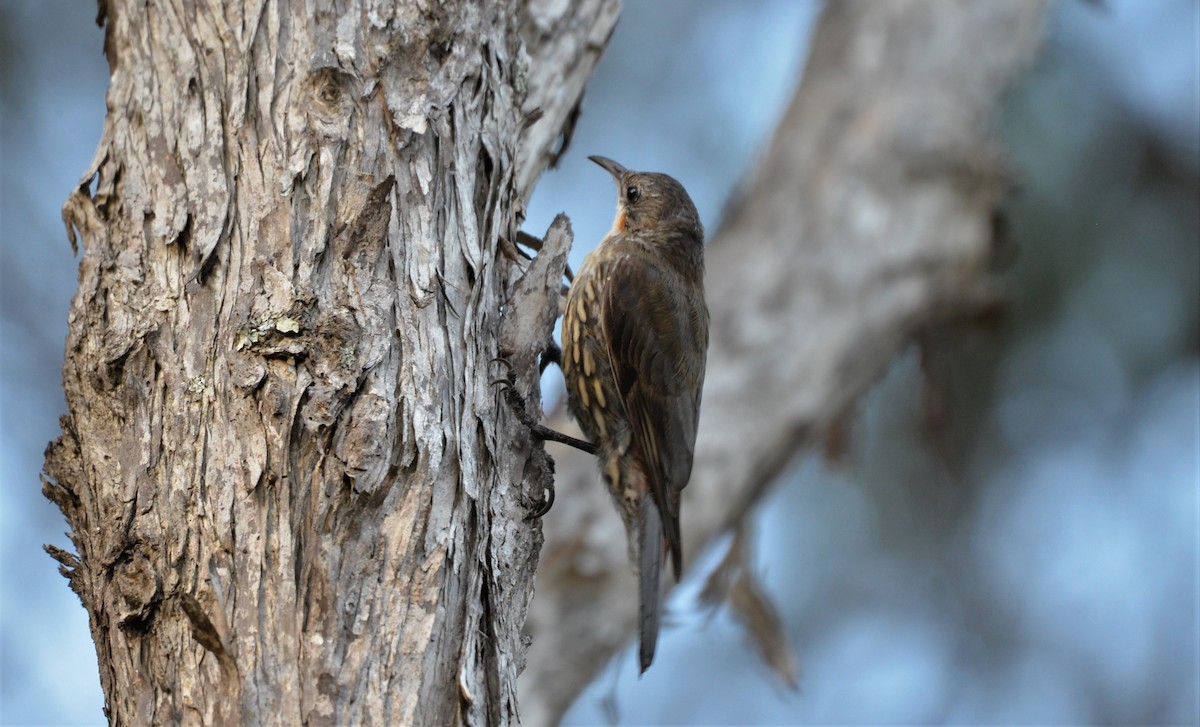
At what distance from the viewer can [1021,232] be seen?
7.17 meters

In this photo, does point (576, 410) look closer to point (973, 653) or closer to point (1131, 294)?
point (1131, 294)

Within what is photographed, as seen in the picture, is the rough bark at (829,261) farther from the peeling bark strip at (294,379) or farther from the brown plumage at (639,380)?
the peeling bark strip at (294,379)

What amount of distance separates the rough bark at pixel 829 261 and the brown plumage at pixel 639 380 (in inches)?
40.7

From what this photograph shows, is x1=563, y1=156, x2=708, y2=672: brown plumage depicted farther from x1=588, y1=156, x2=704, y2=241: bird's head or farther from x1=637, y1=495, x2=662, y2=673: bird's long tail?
x1=588, y1=156, x2=704, y2=241: bird's head

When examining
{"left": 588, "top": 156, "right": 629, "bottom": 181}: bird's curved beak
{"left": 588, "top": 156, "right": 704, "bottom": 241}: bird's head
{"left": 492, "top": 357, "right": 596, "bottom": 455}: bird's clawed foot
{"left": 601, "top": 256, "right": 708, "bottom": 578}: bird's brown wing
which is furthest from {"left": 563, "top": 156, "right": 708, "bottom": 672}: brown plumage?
{"left": 492, "top": 357, "right": 596, "bottom": 455}: bird's clawed foot

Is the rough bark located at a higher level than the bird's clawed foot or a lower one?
higher

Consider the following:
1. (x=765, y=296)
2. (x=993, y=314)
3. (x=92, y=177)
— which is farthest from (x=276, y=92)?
(x=993, y=314)

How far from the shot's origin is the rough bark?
473cm

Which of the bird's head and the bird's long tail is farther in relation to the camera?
A: the bird's head

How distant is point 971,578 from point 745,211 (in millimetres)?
4389

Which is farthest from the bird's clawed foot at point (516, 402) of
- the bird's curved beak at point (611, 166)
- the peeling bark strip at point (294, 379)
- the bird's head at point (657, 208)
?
the bird's curved beak at point (611, 166)

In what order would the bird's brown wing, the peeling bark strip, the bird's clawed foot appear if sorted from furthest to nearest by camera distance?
the bird's brown wing, the bird's clawed foot, the peeling bark strip

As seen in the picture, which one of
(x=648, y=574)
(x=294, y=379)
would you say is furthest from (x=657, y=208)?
(x=294, y=379)

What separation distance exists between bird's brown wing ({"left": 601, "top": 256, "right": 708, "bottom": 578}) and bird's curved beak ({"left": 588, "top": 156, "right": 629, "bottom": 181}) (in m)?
0.63
